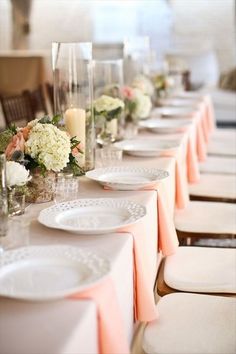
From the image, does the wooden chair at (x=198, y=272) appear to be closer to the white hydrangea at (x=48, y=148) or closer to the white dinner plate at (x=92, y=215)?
the white dinner plate at (x=92, y=215)

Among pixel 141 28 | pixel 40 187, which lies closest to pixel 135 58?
pixel 40 187

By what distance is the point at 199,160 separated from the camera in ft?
12.4

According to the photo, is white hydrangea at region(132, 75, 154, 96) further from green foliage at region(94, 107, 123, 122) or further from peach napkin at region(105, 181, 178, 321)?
peach napkin at region(105, 181, 178, 321)

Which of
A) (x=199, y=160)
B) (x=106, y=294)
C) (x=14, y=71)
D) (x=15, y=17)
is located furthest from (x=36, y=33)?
(x=106, y=294)

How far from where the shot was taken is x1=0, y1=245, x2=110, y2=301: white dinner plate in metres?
1.11

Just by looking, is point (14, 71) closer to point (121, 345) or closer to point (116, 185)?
point (116, 185)

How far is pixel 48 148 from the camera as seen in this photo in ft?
5.51

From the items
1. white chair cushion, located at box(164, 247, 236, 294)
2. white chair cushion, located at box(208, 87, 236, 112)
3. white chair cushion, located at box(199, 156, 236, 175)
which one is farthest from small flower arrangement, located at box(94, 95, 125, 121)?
white chair cushion, located at box(208, 87, 236, 112)

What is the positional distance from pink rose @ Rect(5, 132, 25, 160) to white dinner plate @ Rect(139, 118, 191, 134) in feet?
4.96

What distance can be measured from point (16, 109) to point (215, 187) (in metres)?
1.50

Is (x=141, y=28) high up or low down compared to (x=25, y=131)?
up

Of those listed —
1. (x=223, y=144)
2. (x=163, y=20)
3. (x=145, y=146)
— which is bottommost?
(x=223, y=144)

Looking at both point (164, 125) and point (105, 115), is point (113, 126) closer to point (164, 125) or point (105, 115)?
point (105, 115)

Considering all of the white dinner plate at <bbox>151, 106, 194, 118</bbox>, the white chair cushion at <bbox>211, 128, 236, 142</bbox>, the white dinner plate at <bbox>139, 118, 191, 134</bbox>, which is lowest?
the white chair cushion at <bbox>211, 128, 236, 142</bbox>
